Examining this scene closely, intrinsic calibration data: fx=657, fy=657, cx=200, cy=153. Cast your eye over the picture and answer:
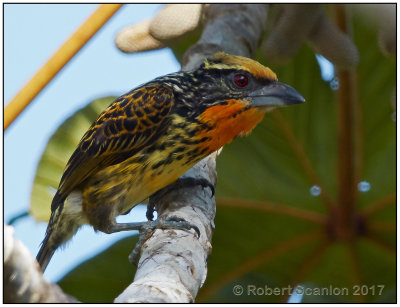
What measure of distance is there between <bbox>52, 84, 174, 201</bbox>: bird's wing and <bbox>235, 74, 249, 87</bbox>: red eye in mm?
342

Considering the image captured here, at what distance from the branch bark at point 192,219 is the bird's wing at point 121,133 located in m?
0.30

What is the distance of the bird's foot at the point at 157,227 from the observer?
2510mm

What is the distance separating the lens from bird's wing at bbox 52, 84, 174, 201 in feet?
10.6

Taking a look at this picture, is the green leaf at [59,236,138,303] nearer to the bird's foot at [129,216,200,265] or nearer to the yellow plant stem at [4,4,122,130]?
the bird's foot at [129,216,200,265]

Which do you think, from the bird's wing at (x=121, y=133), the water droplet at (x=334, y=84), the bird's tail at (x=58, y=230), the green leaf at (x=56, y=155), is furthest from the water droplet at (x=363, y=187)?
the bird's tail at (x=58, y=230)

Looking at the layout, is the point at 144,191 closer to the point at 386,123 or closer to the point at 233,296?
the point at 233,296

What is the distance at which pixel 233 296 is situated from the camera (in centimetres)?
412

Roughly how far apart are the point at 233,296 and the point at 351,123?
4.47ft

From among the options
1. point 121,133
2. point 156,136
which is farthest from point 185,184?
point 121,133

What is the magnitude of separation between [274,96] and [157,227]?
95 centimetres

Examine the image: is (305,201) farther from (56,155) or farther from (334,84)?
(56,155)

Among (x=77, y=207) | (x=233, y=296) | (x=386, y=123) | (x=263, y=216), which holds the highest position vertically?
(x=77, y=207)

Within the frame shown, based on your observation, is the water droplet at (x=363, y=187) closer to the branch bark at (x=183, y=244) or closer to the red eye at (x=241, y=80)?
the branch bark at (x=183, y=244)

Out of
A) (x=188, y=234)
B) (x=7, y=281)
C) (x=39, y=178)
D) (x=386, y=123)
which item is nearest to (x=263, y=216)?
(x=386, y=123)
